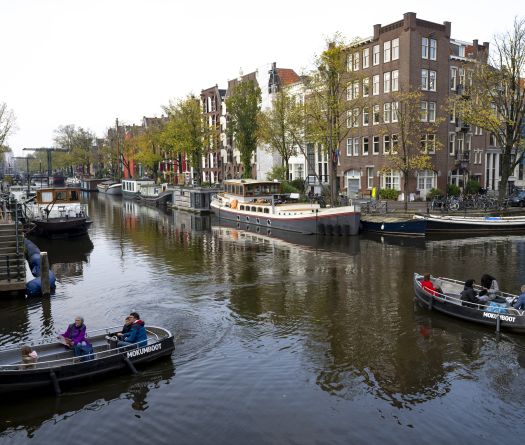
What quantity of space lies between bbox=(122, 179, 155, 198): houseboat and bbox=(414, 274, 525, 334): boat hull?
73.7 metres

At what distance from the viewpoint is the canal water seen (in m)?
12.9

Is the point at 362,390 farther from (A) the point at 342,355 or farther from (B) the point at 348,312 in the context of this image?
(B) the point at 348,312

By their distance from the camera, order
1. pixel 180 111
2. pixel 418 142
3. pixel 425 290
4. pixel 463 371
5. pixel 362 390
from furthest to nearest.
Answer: pixel 180 111 < pixel 418 142 < pixel 425 290 < pixel 463 371 < pixel 362 390

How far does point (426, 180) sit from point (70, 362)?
5072 cm

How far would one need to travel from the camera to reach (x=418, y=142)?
57188 millimetres

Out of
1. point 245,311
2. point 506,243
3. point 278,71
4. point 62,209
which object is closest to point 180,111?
point 278,71

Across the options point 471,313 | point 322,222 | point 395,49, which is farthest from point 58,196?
point 395,49

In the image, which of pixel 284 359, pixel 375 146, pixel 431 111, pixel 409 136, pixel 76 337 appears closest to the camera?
pixel 76 337

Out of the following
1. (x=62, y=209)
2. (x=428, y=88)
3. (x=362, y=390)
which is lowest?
(x=362, y=390)

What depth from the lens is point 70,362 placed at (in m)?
15.5

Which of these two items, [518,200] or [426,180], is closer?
[518,200]

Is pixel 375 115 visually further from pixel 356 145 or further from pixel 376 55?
pixel 376 55

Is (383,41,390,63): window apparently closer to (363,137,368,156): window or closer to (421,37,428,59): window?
(421,37,428,59): window

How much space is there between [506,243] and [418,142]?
20.7 metres
